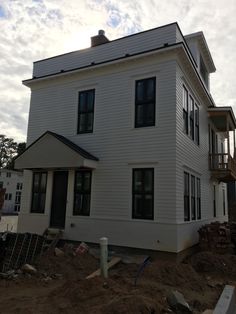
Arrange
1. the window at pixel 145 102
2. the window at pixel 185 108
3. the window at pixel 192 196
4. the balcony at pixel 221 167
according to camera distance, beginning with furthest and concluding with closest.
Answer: the balcony at pixel 221 167, the window at pixel 185 108, the window at pixel 192 196, the window at pixel 145 102

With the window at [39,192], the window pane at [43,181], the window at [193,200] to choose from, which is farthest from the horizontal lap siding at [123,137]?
the window at [193,200]

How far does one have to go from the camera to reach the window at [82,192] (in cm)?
1107

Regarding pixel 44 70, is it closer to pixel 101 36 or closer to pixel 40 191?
pixel 101 36

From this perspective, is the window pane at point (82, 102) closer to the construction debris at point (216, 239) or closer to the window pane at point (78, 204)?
the window pane at point (78, 204)

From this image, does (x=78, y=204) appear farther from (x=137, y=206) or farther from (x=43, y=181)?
(x=137, y=206)

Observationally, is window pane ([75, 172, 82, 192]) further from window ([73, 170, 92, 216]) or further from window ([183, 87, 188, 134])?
window ([183, 87, 188, 134])

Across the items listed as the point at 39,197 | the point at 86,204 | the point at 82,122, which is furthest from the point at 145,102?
the point at 39,197

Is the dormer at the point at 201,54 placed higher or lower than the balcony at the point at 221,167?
higher

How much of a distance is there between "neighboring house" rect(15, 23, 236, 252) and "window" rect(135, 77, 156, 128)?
0.04m

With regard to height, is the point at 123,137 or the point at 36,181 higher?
the point at 123,137

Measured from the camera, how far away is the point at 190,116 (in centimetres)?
1210

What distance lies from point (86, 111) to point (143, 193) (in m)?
4.20

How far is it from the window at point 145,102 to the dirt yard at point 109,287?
481 centimetres

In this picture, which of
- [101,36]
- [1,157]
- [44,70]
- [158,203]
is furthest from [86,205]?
[1,157]
